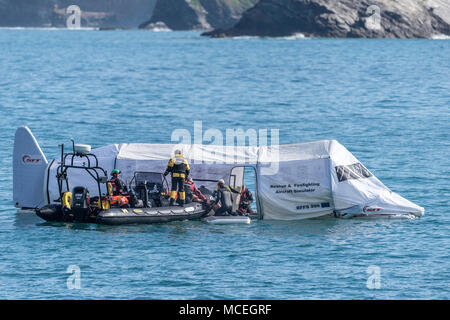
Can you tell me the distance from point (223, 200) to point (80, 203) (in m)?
5.98

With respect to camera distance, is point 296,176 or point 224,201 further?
point 296,176

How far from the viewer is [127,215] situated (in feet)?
98.6

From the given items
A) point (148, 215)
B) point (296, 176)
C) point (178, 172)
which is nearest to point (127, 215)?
point (148, 215)

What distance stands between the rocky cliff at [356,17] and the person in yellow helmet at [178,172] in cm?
13746

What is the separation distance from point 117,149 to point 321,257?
11.2 meters

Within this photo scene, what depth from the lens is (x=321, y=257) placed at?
26750 mm

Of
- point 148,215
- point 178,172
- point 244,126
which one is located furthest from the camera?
point 244,126

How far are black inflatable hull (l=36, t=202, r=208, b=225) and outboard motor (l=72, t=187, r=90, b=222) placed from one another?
0.22 metres

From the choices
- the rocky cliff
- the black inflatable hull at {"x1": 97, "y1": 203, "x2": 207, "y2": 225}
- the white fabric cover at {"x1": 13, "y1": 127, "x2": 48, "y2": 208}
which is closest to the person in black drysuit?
the black inflatable hull at {"x1": 97, "y1": 203, "x2": 207, "y2": 225}

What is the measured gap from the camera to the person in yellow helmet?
30.8 meters

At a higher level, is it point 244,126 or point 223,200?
point 244,126

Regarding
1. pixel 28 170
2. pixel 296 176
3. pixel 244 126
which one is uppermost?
pixel 244 126

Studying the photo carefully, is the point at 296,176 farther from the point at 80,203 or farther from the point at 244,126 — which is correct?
the point at 244,126

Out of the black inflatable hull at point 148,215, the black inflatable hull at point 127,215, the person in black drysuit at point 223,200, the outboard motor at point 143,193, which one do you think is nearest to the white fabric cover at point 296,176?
the person in black drysuit at point 223,200
